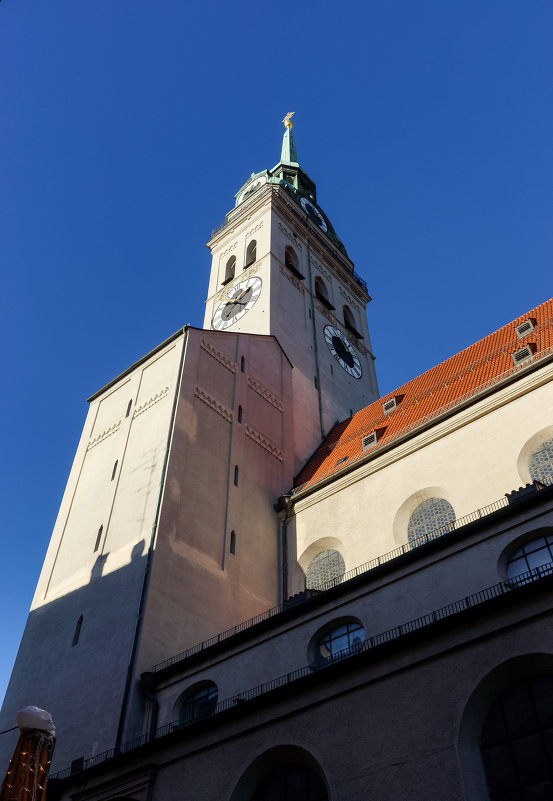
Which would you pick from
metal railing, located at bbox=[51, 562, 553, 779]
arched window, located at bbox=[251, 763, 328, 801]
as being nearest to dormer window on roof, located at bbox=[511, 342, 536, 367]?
metal railing, located at bbox=[51, 562, 553, 779]

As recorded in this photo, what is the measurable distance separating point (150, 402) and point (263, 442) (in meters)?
3.86

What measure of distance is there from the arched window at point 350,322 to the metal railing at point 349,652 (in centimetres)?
2348

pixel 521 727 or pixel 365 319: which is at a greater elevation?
pixel 365 319

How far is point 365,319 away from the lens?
3869cm

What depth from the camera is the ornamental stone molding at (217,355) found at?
2459 centimetres

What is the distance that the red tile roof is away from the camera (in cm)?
2059

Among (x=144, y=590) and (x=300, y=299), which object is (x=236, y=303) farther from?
(x=144, y=590)

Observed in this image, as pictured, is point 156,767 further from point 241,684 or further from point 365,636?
point 365,636

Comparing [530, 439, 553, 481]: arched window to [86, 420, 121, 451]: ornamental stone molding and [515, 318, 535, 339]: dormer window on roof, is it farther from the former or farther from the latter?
[86, 420, 121, 451]: ornamental stone molding

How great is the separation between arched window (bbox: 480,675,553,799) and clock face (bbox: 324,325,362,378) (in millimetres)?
22711

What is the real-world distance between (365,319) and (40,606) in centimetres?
2367

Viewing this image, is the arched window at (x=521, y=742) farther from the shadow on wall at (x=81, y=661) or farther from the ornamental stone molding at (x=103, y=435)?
the ornamental stone molding at (x=103, y=435)

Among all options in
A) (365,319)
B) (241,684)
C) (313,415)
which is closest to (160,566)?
(241,684)

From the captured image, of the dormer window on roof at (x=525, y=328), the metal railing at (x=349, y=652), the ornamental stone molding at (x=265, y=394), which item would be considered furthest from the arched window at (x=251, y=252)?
the metal railing at (x=349, y=652)
